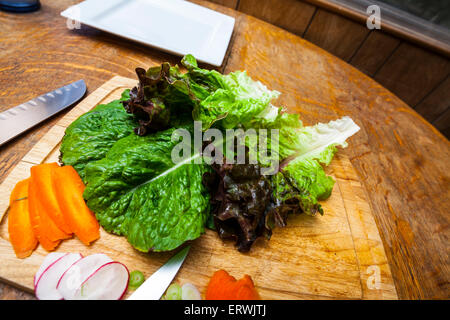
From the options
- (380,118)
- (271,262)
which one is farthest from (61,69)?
(380,118)

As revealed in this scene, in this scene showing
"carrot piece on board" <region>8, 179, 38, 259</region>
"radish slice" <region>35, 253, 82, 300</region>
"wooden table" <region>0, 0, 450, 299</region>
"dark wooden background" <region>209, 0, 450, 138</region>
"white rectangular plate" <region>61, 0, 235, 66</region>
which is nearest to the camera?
"radish slice" <region>35, 253, 82, 300</region>

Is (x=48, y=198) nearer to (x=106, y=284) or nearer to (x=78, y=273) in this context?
(x=78, y=273)

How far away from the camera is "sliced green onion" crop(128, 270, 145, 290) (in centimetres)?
109

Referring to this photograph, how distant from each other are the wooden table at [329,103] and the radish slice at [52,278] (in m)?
0.09

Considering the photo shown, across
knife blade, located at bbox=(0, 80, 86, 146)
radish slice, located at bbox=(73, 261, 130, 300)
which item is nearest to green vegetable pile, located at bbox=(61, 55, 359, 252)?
radish slice, located at bbox=(73, 261, 130, 300)

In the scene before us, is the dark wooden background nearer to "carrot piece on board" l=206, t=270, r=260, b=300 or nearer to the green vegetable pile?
the green vegetable pile

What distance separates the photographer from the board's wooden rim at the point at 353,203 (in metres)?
1.30

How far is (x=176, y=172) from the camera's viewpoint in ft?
4.43

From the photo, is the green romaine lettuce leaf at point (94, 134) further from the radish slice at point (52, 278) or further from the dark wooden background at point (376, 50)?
the dark wooden background at point (376, 50)

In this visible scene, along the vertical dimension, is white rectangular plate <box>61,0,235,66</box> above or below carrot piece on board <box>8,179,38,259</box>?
above

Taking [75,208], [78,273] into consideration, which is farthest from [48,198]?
[78,273]

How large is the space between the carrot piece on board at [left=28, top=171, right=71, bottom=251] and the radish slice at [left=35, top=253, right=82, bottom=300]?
0.34ft

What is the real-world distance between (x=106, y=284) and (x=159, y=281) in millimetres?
229

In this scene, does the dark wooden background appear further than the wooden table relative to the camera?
Yes
